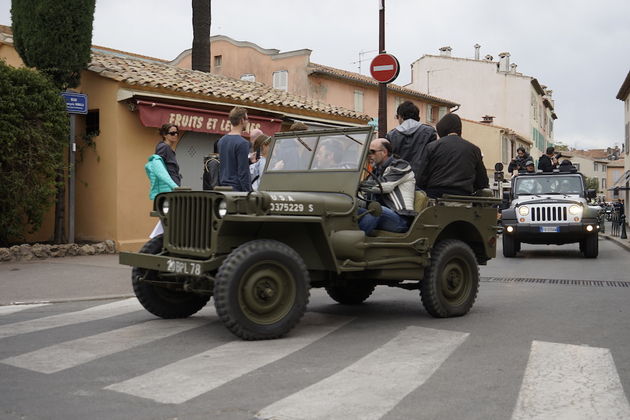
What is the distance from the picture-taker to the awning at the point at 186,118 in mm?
13984

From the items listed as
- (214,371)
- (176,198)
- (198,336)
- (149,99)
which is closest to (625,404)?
(214,371)

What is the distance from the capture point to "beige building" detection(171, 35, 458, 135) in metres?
34.7

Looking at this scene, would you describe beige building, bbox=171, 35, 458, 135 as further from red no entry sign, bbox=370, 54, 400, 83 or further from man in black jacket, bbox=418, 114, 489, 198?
man in black jacket, bbox=418, 114, 489, 198

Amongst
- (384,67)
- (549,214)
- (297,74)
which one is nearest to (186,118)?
(384,67)

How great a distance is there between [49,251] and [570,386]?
33.1 ft

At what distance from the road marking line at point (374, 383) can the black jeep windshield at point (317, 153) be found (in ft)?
5.61

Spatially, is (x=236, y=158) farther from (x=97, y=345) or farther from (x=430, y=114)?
(x=430, y=114)

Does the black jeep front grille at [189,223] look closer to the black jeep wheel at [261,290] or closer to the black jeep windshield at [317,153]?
the black jeep wheel at [261,290]

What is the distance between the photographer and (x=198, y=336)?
224 inches

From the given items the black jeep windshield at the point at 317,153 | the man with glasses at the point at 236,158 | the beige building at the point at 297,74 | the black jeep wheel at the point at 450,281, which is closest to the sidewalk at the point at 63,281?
the man with glasses at the point at 236,158

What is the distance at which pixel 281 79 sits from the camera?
3541cm

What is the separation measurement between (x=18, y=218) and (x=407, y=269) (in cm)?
827

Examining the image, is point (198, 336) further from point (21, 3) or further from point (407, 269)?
point (21, 3)

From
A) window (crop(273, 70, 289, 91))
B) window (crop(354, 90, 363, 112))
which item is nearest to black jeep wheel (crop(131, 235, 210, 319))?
window (crop(273, 70, 289, 91))
